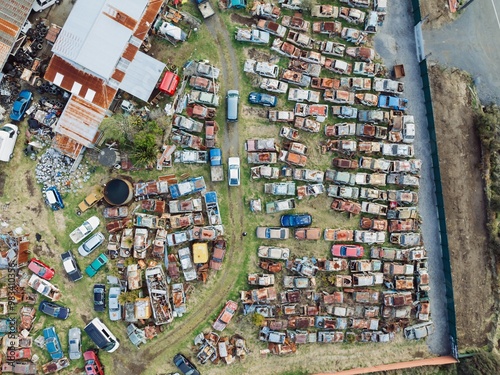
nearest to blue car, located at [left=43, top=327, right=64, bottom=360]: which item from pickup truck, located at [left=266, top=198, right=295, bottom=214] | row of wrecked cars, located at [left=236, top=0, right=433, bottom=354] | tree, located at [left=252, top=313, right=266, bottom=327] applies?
row of wrecked cars, located at [left=236, top=0, right=433, bottom=354]

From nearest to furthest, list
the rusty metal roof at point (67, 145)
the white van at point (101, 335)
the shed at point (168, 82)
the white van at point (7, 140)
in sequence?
the white van at point (7, 140), the white van at point (101, 335), the shed at point (168, 82), the rusty metal roof at point (67, 145)

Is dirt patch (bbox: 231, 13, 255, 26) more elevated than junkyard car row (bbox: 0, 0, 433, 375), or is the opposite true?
dirt patch (bbox: 231, 13, 255, 26)

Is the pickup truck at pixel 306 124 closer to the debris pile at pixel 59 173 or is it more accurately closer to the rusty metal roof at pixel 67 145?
the debris pile at pixel 59 173

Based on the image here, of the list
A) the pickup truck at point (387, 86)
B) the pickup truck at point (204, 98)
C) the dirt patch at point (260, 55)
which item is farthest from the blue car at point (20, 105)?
the pickup truck at point (387, 86)

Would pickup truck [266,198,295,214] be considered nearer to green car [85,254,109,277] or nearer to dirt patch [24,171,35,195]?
green car [85,254,109,277]

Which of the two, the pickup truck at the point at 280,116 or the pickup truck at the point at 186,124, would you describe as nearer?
the pickup truck at the point at 186,124

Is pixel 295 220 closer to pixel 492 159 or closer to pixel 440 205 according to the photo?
pixel 440 205

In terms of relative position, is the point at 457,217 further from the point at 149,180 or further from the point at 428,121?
the point at 149,180
